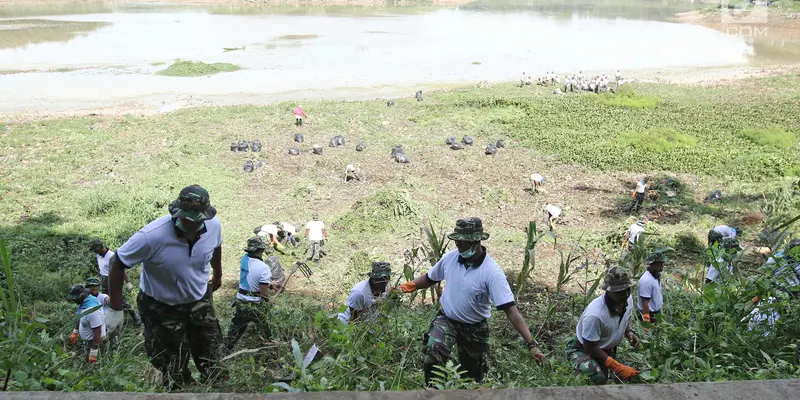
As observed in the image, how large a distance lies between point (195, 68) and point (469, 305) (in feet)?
94.8

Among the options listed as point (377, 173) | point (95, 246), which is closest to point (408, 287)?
point (95, 246)

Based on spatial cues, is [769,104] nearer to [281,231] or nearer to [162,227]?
[281,231]

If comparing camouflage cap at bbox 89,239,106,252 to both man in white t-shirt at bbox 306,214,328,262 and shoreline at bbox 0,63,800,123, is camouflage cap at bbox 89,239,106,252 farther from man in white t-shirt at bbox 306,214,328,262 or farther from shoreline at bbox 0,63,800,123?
shoreline at bbox 0,63,800,123

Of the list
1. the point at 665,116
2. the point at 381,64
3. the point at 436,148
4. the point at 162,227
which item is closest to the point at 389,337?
the point at 162,227

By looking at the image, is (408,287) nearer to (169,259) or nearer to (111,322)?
(169,259)

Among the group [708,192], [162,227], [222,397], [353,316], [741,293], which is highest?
[162,227]

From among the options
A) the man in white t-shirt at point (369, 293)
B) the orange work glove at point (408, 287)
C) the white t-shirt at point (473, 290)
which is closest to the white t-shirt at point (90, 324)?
the man in white t-shirt at point (369, 293)

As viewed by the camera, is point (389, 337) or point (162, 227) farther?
point (389, 337)

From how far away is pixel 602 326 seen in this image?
12.8ft

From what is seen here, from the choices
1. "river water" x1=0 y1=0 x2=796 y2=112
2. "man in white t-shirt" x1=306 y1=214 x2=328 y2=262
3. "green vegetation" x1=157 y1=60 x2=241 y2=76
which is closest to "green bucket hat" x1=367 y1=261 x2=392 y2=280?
"man in white t-shirt" x1=306 y1=214 x2=328 y2=262

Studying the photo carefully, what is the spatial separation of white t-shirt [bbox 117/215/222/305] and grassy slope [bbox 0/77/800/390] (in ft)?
3.44

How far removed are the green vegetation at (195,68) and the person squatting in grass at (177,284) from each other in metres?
27.6

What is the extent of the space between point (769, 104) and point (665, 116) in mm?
4488

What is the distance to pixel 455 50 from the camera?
38.8 m
